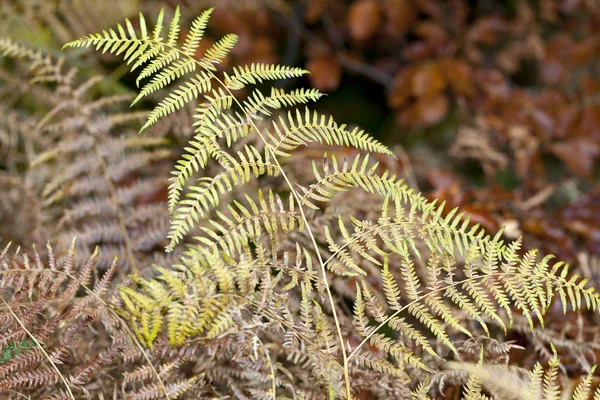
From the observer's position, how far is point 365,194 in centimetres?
128

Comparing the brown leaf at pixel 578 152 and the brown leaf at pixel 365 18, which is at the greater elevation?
the brown leaf at pixel 365 18

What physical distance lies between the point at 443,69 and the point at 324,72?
47 cm

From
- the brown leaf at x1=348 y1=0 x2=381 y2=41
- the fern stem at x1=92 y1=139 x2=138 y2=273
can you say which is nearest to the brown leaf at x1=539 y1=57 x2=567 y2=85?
the brown leaf at x1=348 y1=0 x2=381 y2=41

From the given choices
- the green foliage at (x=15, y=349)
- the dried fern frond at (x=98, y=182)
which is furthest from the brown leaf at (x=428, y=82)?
the green foliage at (x=15, y=349)

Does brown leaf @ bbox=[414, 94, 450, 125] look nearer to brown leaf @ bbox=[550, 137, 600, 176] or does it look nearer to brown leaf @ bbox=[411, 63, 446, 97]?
brown leaf @ bbox=[411, 63, 446, 97]

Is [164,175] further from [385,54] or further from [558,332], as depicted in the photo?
[385,54]

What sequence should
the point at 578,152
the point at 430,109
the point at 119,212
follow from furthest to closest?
the point at 430,109
the point at 578,152
the point at 119,212

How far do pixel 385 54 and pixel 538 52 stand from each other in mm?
631

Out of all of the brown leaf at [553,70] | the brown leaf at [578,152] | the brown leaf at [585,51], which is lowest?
the brown leaf at [578,152]

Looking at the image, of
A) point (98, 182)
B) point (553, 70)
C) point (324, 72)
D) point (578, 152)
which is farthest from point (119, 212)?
point (553, 70)

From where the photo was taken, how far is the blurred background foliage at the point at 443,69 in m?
1.84

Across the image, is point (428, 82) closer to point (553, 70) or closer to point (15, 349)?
point (553, 70)

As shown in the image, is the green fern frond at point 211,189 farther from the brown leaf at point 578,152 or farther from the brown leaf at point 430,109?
the brown leaf at point 578,152

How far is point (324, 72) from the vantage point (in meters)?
2.18
